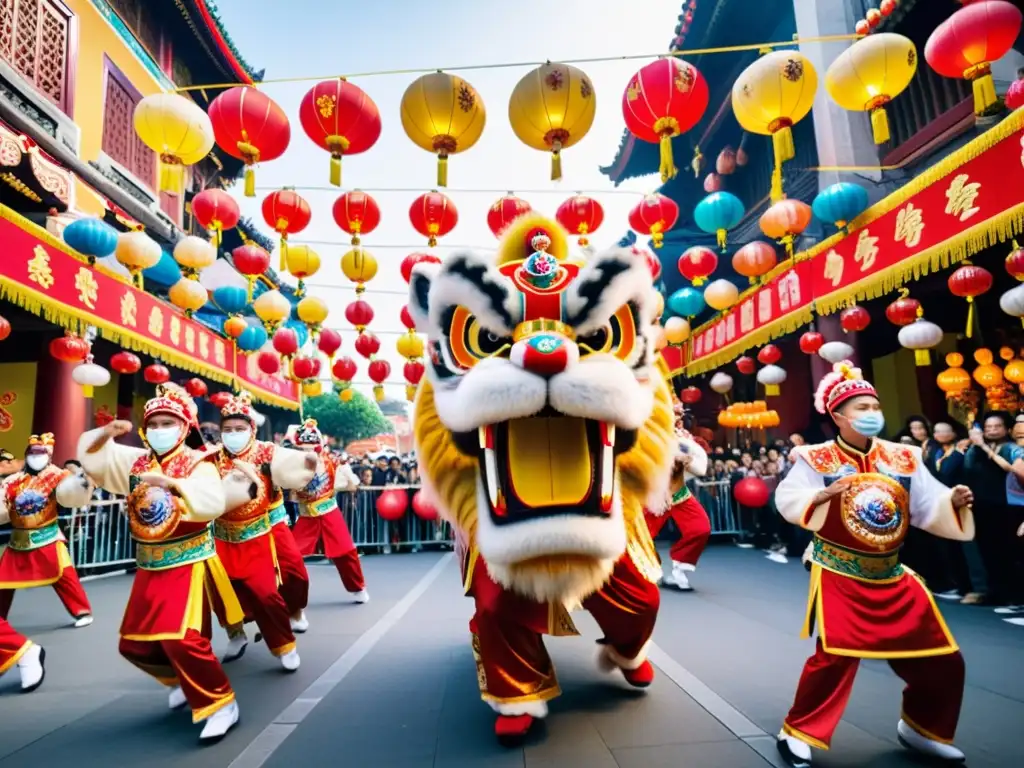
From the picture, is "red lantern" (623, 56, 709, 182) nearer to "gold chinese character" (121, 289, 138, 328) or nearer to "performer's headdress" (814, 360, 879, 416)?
"performer's headdress" (814, 360, 879, 416)

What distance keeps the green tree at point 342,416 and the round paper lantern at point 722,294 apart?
2192cm

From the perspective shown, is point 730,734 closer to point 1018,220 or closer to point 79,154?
point 1018,220

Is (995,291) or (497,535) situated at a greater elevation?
(995,291)

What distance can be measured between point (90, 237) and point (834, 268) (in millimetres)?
7668

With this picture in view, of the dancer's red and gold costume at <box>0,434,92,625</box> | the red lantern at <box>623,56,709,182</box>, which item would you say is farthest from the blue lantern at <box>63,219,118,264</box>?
the red lantern at <box>623,56,709,182</box>

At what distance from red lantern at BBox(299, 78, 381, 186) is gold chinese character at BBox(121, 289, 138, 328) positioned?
427 cm

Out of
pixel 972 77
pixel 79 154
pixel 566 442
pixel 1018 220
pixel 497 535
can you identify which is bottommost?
pixel 497 535

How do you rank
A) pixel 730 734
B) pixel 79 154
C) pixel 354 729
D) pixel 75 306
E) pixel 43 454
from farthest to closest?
pixel 79 154 → pixel 75 306 → pixel 43 454 → pixel 354 729 → pixel 730 734

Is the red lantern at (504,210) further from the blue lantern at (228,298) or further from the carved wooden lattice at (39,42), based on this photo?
the carved wooden lattice at (39,42)

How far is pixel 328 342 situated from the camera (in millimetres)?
9914

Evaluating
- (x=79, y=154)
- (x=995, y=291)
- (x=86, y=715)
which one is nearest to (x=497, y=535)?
(x=86, y=715)

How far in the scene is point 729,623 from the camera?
4277 mm

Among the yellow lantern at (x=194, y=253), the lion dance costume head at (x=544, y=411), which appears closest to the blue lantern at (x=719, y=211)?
the lion dance costume head at (x=544, y=411)

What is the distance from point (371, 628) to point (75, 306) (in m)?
4.87
